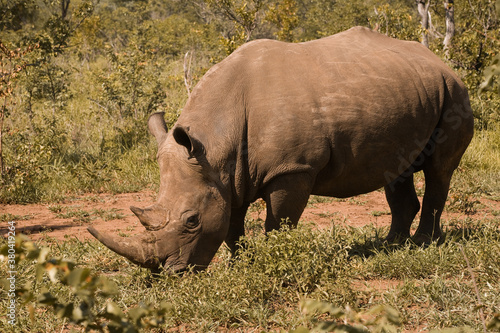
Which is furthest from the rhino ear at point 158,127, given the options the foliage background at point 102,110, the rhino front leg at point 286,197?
the foliage background at point 102,110

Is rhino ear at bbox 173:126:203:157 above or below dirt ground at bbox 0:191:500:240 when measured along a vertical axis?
above

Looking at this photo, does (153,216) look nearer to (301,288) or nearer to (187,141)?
(187,141)

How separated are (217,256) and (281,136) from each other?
1631mm

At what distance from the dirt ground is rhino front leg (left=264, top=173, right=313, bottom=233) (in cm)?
178

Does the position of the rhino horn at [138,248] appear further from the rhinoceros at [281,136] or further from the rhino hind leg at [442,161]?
the rhino hind leg at [442,161]

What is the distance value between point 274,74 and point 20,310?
2.57m

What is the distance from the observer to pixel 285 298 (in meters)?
4.24

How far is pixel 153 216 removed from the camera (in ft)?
14.7

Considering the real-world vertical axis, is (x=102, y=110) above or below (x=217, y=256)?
below

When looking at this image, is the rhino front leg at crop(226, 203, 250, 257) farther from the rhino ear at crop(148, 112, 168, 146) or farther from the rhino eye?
the rhino ear at crop(148, 112, 168, 146)

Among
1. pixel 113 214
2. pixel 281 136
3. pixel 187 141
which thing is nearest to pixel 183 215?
pixel 187 141

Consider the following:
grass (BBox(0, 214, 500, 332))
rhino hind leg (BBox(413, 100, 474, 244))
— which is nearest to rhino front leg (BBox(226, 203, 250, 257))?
grass (BBox(0, 214, 500, 332))

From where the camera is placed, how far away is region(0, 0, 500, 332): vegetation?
2.34m

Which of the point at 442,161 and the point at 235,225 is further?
the point at 442,161
